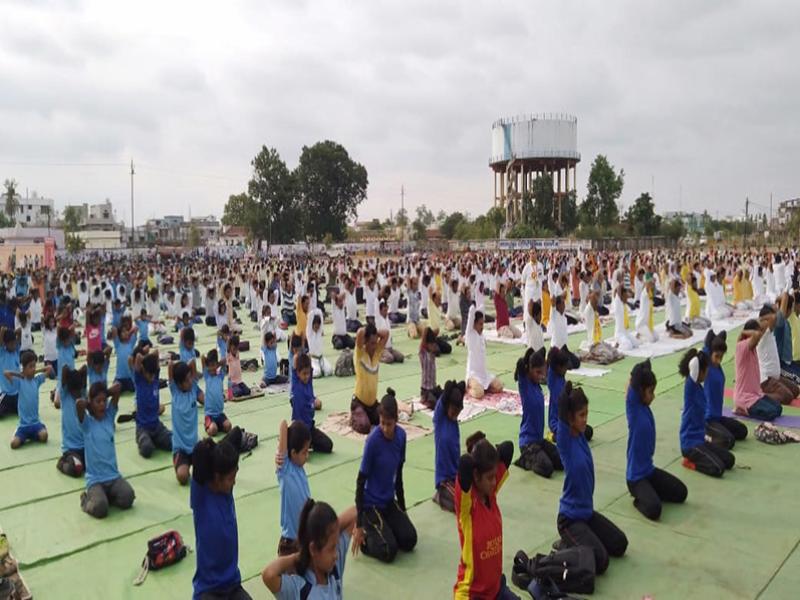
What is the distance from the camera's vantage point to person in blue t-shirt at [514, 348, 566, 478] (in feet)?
21.5

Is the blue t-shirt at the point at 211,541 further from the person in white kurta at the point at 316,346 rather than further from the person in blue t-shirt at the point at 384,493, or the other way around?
the person in white kurta at the point at 316,346

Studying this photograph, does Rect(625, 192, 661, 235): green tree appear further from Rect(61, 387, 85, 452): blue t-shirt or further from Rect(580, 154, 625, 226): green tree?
Rect(61, 387, 85, 452): blue t-shirt

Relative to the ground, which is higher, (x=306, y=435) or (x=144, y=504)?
(x=306, y=435)

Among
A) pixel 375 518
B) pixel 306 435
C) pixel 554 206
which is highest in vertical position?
pixel 554 206

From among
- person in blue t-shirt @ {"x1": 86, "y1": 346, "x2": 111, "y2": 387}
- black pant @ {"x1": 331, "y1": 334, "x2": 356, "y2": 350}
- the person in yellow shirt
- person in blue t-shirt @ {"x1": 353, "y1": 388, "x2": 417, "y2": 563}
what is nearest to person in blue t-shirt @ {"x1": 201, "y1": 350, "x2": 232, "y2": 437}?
person in blue t-shirt @ {"x1": 86, "y1": 346, "x2": 111, "y2": 387}

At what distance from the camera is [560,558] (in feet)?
14.7

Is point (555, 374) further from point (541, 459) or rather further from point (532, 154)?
point (532, 154)

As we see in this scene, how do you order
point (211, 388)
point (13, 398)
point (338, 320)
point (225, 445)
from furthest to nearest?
point (338, 320) < point (13, 398) < point (211, 388) < point (225, 445)

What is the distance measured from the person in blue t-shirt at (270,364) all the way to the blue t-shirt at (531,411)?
4.86 meters

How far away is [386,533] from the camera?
4980mm

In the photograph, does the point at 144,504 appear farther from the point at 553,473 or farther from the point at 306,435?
the point at 553,473

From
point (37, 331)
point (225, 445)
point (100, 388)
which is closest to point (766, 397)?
point (225, 445)

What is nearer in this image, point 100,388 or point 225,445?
point 225,445

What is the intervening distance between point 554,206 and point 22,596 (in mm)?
52568
